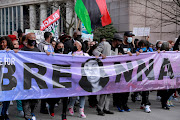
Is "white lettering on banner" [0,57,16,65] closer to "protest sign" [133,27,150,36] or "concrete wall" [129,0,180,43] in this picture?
"protest sign" [133,27,150,36]

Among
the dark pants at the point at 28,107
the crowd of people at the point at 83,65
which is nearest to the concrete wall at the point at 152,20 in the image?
the crowd of people at the point at 83,65

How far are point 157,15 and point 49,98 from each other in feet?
54.1

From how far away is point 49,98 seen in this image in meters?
6.07

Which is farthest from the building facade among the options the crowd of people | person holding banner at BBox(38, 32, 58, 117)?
person holding banner at BBox(38, 32, 58, 117)

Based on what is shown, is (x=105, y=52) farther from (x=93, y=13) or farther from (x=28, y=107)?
(x=93, y=13)

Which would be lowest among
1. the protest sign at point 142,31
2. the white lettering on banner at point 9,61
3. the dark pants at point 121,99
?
the dark pants at point 121,99

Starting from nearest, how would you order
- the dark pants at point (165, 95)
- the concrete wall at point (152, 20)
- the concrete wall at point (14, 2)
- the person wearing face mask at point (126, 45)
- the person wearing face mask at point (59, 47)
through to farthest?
the person wearing face mask at point (126, 45) → the dark pants at point (165, 95) → the person wearing face mask at point (59, 47) → the concrete wall at point (152, 20) → the concrete wall at point (14, 2)

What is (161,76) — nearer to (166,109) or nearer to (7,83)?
(166,109)

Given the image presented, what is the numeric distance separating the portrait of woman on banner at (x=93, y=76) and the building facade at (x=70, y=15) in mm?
6809

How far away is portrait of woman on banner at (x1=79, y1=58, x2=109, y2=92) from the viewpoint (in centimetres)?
620

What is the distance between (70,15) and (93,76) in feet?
86.7

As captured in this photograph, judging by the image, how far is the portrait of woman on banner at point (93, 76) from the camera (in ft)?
20.4

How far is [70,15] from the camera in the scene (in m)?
31.9

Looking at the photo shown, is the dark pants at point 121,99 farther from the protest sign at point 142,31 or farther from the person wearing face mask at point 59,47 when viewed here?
the protest sign at point 142,31
